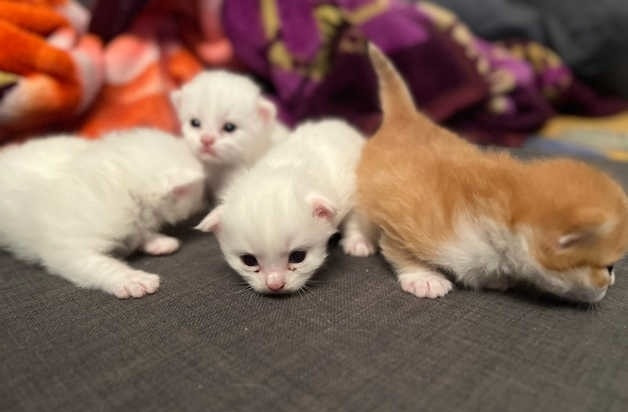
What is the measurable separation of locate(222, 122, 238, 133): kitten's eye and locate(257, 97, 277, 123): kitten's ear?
0.08m

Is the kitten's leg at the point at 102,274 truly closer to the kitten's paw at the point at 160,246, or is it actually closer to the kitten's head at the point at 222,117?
the kitten's paw at the point at 160,246

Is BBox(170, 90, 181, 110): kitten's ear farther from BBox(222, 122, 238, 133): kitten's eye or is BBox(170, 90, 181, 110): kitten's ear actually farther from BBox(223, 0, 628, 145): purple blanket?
BBox(223, 0, 628, 145): purple blanket

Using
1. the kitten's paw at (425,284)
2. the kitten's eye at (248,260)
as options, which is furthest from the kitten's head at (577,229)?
the kitten's eye at (248,260)

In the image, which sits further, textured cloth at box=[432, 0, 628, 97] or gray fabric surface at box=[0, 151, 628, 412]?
textured cloth at box=[432, 0, 628, 97]

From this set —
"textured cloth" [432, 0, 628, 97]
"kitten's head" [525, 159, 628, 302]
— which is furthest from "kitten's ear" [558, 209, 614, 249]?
"textured cloth" [432, 0, 628, 97]

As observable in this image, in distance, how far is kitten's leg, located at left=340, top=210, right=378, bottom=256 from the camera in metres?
1.09

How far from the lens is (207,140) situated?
1.30m

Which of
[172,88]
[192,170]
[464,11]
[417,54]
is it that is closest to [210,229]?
[192,170]

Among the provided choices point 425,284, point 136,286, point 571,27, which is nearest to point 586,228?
point 425,284

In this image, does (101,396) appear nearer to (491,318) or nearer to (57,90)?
(491,318)

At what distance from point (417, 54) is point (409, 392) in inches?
48.7

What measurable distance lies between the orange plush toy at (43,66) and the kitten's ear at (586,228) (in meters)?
1.20

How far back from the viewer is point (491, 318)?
0.81 meters

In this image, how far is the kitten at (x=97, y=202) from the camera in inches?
39.0
